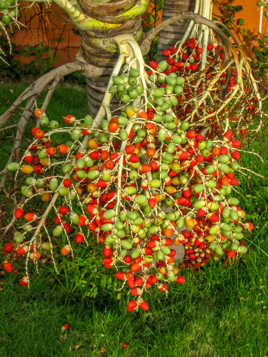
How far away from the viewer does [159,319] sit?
9.06ft

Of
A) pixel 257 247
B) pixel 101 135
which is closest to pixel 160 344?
pixel 257 247

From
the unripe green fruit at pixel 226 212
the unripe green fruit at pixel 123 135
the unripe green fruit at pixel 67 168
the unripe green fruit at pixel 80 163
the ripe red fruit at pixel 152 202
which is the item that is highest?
the unripe green fruit at pixel 123 135

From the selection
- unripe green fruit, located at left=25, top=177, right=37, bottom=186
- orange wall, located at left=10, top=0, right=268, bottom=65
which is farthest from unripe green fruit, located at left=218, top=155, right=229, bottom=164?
orange wall, located at left=10, top=0, right=268, bottom=65

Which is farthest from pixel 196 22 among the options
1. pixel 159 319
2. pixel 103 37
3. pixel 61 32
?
pixel 61 32

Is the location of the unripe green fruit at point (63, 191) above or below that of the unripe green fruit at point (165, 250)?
above

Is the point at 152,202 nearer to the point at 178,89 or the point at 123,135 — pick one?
the point at 123,135

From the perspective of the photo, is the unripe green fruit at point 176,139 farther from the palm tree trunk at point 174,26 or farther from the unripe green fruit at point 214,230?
the palm tree trunk at point 174,26

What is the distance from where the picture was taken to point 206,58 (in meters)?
2.57

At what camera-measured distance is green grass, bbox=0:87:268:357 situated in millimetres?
2424

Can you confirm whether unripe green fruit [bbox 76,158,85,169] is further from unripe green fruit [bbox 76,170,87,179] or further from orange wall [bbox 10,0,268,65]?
orange wall [bbox 10,0,268,65]

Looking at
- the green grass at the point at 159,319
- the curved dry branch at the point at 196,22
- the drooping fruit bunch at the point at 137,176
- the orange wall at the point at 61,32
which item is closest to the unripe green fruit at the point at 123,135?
the drooping fruit bunch at the point at 137,176

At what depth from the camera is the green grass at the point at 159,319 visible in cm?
242

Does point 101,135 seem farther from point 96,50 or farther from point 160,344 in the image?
point 160,344

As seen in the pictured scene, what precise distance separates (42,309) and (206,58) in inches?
77.5
